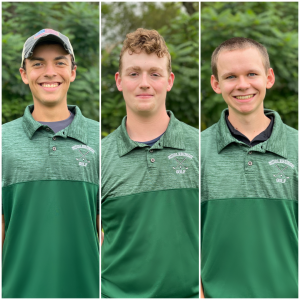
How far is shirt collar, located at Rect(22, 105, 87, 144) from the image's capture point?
2.49m

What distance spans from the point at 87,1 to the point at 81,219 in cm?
142

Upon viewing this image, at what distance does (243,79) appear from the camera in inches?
96.5

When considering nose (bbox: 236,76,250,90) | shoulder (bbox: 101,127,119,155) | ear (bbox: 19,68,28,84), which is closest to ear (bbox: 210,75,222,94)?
nose (bbox: 236,76,250,90)

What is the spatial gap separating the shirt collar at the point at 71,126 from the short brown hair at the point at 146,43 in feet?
1.30

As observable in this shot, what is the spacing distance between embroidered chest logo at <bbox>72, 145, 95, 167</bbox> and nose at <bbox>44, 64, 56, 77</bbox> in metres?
0.46

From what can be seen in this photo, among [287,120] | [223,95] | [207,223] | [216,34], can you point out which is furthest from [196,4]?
[207,223]

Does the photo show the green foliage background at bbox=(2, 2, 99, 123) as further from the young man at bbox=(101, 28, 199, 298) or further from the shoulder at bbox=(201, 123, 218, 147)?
the shoulder at bbox=(201, 123, 218, 147)

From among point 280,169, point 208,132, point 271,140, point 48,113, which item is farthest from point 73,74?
point 280,169

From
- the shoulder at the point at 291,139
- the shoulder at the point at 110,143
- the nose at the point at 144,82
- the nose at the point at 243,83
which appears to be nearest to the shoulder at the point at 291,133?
the shoulder at the point at 291,139

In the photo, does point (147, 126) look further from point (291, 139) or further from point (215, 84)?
point (291, 139)

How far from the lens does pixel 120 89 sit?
8.38 feet

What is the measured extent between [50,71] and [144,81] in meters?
0.57

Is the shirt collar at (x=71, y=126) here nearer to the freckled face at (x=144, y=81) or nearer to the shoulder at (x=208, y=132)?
the freckled face at (x=144, y=81)

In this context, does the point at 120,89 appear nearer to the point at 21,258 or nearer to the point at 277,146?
the point at 277,146
